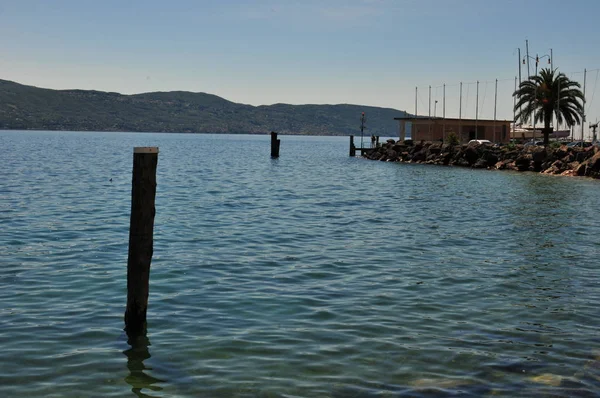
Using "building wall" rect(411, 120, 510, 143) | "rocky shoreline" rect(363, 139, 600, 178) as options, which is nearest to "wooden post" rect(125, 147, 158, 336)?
"rocky shoreline" rect(363, 139, 600, 178)

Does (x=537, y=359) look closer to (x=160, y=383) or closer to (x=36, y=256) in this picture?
(x=160, y=383)

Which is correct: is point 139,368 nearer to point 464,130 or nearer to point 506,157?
point 506,157

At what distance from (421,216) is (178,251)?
12156 millimetres

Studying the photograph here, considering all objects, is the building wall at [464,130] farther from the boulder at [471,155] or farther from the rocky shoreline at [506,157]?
the boulder at [471,155]

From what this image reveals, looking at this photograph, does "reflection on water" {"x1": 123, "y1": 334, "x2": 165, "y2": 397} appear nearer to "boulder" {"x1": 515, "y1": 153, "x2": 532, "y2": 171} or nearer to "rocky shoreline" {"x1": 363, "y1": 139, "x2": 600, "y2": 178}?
"rocky shoreline" {"x1": 363, "y1": 139, "x2": 600, "y2": 178}

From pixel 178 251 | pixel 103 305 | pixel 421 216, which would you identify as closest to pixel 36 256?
pixel 178 251

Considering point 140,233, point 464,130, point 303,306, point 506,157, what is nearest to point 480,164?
point 506,157

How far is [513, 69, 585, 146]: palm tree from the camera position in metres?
67.9

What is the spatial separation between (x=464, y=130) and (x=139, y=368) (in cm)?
8985

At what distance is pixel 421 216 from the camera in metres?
26.7

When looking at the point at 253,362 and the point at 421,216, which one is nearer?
the point at 253,362

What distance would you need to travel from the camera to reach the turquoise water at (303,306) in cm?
892

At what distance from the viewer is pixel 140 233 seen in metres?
10.4

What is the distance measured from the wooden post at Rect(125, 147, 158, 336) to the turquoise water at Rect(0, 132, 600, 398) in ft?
1.38
